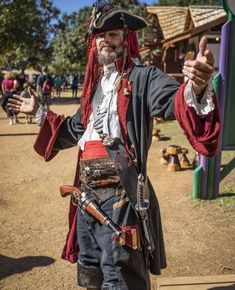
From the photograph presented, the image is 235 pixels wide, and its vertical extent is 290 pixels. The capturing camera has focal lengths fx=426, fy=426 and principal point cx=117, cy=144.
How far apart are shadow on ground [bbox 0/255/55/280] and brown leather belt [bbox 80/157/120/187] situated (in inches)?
72.9

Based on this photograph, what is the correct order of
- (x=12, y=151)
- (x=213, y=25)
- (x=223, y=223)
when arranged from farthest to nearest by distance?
(x=213, y=25)
(x=12, y=151)
(x=223, y=223)

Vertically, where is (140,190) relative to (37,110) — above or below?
below

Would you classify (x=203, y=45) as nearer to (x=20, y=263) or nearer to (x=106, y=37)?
(x=106, y=37)

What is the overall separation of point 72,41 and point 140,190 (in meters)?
36.6

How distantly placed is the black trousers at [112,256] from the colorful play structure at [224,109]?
3.09 metres

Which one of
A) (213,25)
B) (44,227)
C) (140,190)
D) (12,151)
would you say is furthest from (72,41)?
(140,190)

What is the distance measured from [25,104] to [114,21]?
84 centimetres

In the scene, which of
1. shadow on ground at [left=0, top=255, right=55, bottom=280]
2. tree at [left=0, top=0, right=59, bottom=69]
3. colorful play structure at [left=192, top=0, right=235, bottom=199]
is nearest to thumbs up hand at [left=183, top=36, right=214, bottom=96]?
shadow on ground at [left=0, top=255, right=55, bottom=280]

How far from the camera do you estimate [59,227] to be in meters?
4.86

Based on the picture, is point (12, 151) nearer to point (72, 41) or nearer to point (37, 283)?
point (37, 283)

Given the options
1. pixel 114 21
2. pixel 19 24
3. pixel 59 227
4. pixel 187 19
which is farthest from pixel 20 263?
pixel 19 24

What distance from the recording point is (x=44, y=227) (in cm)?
487

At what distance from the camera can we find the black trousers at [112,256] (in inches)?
90.2

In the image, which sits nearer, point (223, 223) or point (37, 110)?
point (37, 110)
